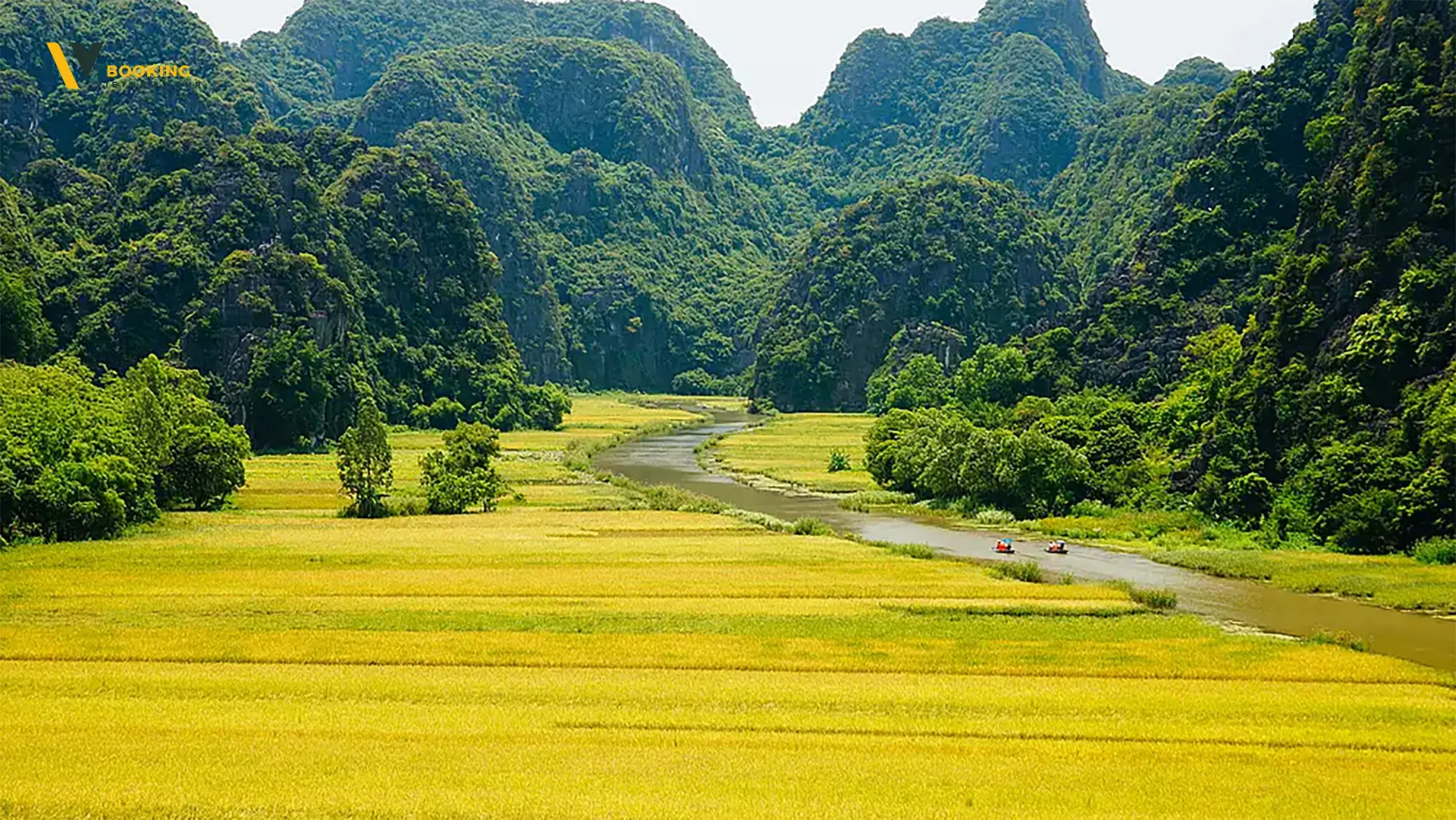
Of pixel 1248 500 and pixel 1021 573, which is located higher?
pixel 1248 500

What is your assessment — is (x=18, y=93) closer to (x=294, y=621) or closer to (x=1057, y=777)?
(x=294, y=621)

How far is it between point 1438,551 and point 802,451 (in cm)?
6738

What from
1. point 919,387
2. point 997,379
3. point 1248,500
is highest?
point 997,379

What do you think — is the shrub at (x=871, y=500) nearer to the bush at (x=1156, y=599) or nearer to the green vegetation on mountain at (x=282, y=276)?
the bush at (x=1156, y=599)

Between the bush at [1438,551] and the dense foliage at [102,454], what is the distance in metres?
51.7

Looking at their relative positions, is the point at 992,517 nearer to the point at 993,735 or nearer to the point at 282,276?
the point at 993,735

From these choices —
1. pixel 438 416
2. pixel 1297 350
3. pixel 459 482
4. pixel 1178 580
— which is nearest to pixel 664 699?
pixel 1178 580

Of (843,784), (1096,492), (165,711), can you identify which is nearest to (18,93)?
(1096,492)

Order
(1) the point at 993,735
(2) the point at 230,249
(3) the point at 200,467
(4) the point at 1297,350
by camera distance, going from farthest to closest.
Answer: (2) the point at 230,249 < (3) the point at 200,467 < (4) the point at 1297,350 < (1) the point at 993,735

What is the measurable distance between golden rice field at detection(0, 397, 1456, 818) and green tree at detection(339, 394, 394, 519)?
17094 mm

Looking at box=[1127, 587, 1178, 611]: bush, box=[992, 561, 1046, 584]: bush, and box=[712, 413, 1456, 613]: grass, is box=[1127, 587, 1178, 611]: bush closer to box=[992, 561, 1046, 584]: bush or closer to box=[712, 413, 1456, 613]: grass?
box=[992, 561, 1046, 584]: bush

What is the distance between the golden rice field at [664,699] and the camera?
874 inches

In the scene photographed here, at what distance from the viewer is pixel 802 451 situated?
368 feet

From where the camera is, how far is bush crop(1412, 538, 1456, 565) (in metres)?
47.5
